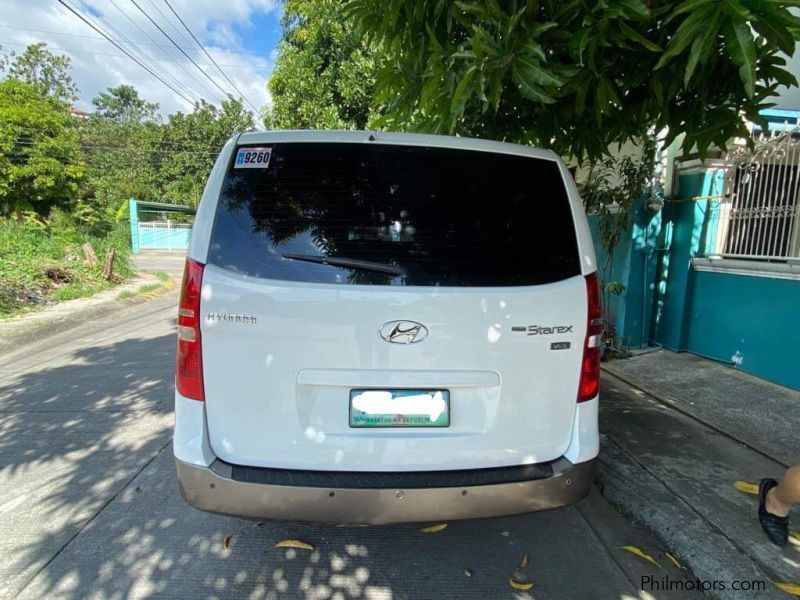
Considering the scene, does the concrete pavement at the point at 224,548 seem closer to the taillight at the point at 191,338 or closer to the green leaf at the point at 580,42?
the taillight at the point at 191,338

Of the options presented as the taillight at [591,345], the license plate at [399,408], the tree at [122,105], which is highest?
the tree at [122,105]

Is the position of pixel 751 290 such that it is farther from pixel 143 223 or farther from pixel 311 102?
pixel 143 223

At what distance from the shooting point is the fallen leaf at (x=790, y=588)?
7.03ft

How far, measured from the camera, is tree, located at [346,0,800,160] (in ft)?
5.91

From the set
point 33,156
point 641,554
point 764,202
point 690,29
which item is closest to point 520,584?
point 641,554

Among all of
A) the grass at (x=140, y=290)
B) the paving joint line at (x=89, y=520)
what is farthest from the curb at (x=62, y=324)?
the paving joint line at (x=89, y=520)

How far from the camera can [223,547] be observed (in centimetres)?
252

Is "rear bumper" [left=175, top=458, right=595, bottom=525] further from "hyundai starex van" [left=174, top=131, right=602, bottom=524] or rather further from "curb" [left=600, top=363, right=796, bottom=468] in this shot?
"curb" [left=600, top=363, right=796, bottom=468]

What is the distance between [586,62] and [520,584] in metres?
2.56

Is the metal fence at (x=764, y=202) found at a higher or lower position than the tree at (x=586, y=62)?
lower

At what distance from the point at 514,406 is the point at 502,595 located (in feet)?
3.03

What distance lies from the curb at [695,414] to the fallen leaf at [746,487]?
0.46 meters

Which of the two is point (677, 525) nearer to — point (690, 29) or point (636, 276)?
point (690, 29)

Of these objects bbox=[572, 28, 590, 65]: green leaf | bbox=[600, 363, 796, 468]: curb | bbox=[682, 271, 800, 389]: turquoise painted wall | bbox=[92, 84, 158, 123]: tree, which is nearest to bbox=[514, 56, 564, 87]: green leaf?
bbox=[572, 28, 590, 65]: green leaf
